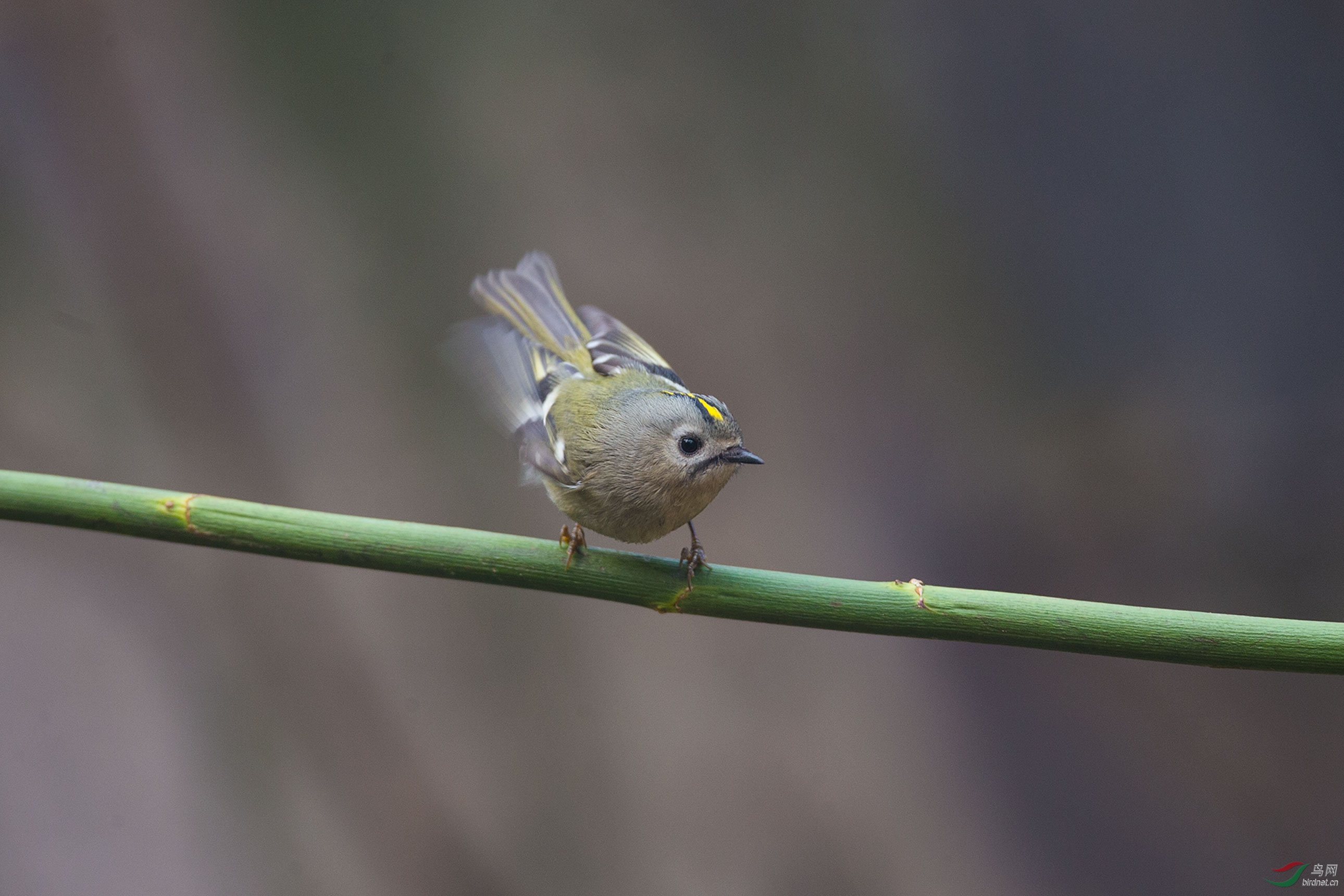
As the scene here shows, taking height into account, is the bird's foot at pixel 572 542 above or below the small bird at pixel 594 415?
below

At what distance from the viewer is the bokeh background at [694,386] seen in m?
2.84

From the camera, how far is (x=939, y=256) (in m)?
3.07

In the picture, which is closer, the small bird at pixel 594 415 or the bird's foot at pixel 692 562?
the bird's foot at pixel 692 562

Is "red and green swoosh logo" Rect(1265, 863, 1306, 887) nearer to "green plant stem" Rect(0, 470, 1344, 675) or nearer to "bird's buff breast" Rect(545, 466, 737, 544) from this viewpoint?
"green plant stem" Rect(0, 470, 1344, 675)

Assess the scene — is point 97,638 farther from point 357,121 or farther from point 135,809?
point 357,121

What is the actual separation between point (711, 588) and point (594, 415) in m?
0.57

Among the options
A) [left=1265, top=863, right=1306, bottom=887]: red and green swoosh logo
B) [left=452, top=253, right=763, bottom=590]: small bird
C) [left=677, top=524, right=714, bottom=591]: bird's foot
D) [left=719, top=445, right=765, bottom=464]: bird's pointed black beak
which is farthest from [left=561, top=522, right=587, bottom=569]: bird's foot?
[left=1265, top=863, right=1306, bottom=887]: red and green swoosh logo

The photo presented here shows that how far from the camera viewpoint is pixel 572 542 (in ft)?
4.91

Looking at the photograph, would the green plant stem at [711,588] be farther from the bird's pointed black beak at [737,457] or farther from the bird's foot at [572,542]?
the bird's pointed black beak at [737,457]

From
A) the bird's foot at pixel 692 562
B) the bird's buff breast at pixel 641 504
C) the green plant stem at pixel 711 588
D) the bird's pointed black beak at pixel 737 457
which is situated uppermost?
the bird's pointed black beak at pixel 737 457

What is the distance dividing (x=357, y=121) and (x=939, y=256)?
2.20 metres

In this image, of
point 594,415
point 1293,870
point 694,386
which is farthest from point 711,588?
point 1293,870

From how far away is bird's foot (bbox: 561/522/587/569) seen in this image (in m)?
1.27

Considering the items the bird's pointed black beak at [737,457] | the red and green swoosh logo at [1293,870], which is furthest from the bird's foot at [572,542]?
the red and green swoosh logo at [1293,870]
